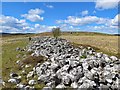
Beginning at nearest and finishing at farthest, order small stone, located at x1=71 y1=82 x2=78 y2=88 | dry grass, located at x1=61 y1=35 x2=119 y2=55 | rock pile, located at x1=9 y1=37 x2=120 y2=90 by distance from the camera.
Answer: small stone, located at x1=71 y1=82 x2=78 y2=88 < rock pile, located at x1=9 y1=37 x2=120 y2=90 < dry grass, located at x1=61 y1=35 x2=119 y2=55

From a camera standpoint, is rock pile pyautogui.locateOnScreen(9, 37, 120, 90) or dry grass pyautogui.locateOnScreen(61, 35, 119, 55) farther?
dry grass pyautogui.locateOnScreen(61, 35, 119, 55)

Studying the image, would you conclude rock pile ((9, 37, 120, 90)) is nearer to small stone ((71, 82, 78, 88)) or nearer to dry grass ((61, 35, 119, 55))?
small stone ((71, 82, 78, 88))

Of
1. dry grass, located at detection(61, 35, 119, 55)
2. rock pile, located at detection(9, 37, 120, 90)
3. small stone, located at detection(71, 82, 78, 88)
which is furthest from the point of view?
dry grass, located at detection(61, 35, 119, 55)

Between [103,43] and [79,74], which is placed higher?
[79,74]

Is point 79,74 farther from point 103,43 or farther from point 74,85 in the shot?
point 103,43

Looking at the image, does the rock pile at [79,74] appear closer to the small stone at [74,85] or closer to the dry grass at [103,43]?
the small stone at [74,85]

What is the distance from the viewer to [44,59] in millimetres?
33875

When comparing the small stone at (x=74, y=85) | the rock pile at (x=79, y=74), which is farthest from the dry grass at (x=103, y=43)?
the small stone at (x=74, y=85)

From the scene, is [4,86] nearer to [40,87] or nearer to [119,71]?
[40,87]

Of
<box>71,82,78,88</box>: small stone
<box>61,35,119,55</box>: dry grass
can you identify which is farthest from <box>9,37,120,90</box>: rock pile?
<box>61,35,119,55</box>: dry grass

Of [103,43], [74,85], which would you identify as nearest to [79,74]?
[74,85]

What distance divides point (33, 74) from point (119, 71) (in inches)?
355

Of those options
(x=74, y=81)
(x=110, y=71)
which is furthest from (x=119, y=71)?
(x=74, y=81)

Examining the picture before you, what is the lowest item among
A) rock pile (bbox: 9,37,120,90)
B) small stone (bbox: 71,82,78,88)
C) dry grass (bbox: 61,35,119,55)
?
dry grass (bbox: 61,35,119,55)
